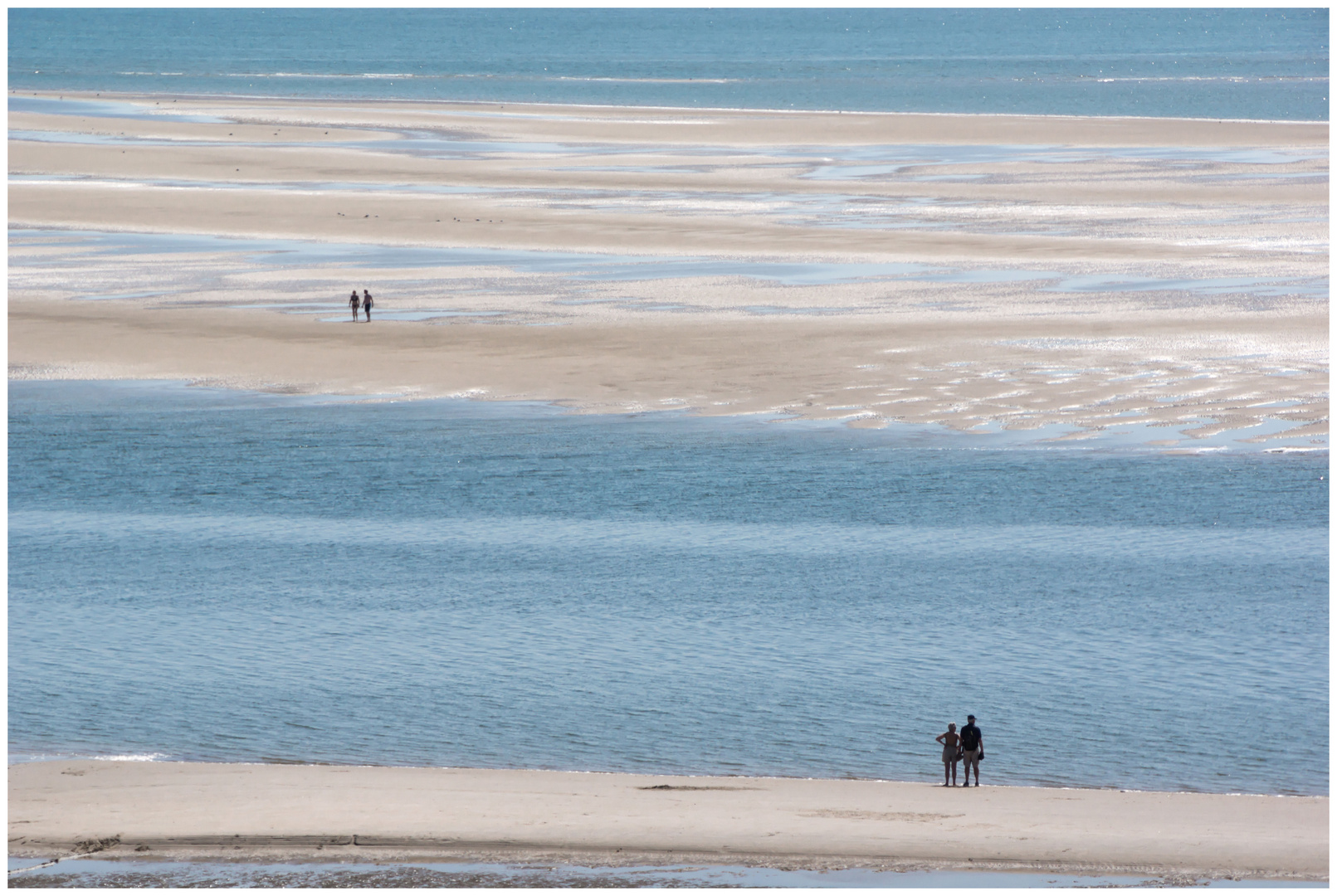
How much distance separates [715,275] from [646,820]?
2721 cm

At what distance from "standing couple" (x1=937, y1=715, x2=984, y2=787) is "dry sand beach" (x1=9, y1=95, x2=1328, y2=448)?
43.2 feet

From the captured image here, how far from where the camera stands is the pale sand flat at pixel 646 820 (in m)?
14.6

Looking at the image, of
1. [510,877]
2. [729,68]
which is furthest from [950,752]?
[729,68]

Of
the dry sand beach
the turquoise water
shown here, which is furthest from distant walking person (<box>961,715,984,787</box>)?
the turquoise water

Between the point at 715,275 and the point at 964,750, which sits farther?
the point at 715,275

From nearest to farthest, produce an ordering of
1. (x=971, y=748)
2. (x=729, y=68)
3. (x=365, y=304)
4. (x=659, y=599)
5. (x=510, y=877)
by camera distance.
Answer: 1. (x=510, y=877)
2. (x=971, y=748)
3. (x=659, y=599)
4. (x=365, y=304)
5. (x=729, y=68)

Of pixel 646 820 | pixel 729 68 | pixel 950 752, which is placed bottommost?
pixel 646 820

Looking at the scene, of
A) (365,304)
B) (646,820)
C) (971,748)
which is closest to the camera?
(646,820)

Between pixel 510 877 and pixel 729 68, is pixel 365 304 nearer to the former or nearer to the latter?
pixel 510 877

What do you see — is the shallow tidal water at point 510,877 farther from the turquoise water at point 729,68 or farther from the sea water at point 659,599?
the turquoise water at point 729,68

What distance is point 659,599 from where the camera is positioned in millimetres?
21797

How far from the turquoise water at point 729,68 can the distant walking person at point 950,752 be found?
71055 millimetres

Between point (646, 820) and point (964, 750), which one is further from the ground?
point (964, 750)

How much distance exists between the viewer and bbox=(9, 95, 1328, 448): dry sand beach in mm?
32531
